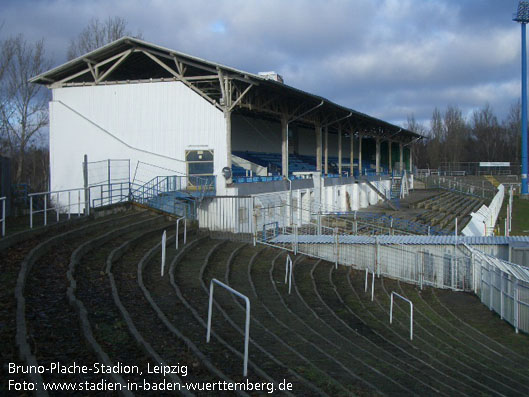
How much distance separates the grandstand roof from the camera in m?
20.2

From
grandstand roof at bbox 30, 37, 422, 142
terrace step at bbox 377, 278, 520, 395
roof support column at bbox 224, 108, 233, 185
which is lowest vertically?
terrace step at bbox 377, 278, 520, 395

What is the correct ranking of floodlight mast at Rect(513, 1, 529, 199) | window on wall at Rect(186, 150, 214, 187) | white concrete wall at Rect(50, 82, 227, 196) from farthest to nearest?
floodlight mast at Rect(513, 1, 529, 199) < white concrete wall at Rect(50, 82, 227, 196) < window on wall at Rect(186, 150, 214, 187)

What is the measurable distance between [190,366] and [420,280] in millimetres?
11952

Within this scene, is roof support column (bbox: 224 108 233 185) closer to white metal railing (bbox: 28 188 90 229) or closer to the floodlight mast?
white metal railing (bbox: 28 188 90 229)

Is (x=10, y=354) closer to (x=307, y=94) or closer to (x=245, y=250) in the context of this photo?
(x=245, y=250)

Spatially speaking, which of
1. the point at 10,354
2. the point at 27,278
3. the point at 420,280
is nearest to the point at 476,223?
the point at 420,280

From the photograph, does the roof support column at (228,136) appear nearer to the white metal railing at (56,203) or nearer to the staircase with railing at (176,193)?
the staircase with railing at (176,193)

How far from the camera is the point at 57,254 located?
33.4 feet

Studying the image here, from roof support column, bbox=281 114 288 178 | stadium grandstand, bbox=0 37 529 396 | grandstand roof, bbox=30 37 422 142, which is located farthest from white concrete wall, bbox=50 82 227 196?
roof support column, bbox=281 114 288 178

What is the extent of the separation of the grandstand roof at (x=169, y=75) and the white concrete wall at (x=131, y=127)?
1.56 ft

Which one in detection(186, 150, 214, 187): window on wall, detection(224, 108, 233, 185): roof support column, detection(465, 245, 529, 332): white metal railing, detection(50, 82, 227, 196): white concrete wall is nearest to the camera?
detection(465, 245, 529, 332): white metal railing

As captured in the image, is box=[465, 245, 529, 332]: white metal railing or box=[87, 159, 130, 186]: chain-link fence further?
box=[87, 159, 130, 186]: chain-link fence

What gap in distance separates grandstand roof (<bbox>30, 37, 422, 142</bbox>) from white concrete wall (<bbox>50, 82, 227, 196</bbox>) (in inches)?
18.7

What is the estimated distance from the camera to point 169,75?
2355 centimetres
